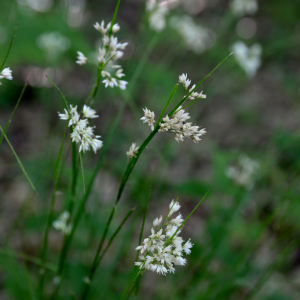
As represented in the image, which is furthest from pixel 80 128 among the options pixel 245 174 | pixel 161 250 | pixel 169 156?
pixel 245 174

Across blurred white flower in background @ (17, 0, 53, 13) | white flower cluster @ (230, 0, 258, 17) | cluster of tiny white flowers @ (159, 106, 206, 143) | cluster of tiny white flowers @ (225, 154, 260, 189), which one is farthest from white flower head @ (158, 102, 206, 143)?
blurred white flower in background @ (17, 0, 53, 13)

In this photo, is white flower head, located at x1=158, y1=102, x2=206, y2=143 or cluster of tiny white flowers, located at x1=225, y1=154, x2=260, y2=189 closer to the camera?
white flower head, located at x1=158, y1=102, x2=206, y2=143

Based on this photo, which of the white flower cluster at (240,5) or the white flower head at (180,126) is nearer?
the white flower head at (180,126)

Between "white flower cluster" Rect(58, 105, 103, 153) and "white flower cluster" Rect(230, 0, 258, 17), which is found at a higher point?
"white flower cluster" Rect(230, 0, 258, 17)

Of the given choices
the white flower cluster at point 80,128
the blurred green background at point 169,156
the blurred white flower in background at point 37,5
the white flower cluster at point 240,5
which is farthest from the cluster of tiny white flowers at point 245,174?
the blurred white flower in background at point 37,5

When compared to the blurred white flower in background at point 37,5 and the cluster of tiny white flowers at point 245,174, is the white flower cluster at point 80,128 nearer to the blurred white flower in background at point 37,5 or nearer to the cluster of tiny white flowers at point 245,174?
the cluster of tiny white flowers at point 245,174

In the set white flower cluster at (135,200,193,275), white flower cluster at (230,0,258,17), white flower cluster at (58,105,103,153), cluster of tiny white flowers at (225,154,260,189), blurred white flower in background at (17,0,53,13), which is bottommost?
white flower cluster at (135,200,193,275)

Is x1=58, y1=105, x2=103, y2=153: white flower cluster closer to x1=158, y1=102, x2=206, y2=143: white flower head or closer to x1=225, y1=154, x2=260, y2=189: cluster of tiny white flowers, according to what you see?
x1=158, y1=102, x2=206, y2=143: white flower head

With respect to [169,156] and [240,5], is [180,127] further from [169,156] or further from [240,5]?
[240,5]

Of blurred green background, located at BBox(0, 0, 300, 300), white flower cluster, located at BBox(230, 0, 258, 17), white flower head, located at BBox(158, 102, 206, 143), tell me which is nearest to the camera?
white flower head, located at BBox(158, 102, 206, 143)

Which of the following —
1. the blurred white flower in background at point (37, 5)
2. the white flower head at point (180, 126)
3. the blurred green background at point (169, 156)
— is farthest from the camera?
the blurred white flower in background at point (37, 5)
